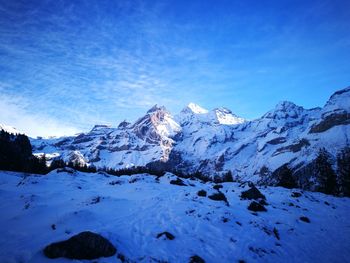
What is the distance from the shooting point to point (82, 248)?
45.3 feet

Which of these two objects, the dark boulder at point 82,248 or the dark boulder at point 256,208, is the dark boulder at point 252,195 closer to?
the dark boulder at point 256,208

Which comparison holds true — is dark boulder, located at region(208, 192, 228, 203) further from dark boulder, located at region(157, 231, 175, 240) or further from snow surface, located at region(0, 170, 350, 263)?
dark boulder, located at region(157, 231, 175, 240)

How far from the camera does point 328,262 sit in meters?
17.8

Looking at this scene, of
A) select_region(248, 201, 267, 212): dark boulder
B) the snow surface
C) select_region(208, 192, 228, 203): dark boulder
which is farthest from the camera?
select_region(208, 192, 228, 203): dark boulder

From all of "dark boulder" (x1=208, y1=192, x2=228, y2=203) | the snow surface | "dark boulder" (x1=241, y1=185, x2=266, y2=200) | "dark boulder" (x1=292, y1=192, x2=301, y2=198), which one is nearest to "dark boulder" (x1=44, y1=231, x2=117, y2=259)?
the snow surface

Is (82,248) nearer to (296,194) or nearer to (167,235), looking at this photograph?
(167,235)

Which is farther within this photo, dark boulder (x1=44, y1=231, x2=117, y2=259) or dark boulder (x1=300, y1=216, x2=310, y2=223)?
dark boulder (x1=300, y1=216, x2=310, y2=223)

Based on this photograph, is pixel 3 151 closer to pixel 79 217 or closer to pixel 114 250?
pixel 79 217

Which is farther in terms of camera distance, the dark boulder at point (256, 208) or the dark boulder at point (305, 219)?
the dark boulder at point (256, 208)

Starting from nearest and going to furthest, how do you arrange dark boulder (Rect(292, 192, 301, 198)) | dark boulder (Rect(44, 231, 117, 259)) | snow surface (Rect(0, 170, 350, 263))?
dark boulder (Rect(44, 231, 117, 259)), snow surface (Rect(0, 170, 350, 263)), dark boulder (Rect(292, 192, 301, 198))

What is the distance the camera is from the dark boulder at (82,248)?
1350cm

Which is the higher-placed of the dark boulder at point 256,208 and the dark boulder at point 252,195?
the dark boulder at point 252,195

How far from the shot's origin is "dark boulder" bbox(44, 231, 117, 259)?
13500 mm

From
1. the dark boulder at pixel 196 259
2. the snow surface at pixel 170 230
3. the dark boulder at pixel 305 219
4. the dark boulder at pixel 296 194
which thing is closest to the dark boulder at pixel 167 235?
the snow surface at pixel 170 230
